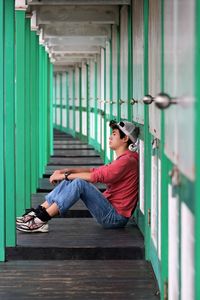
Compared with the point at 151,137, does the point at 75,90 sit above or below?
above

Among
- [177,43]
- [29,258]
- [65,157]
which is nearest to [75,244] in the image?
[29,258]

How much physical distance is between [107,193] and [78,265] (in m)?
1.23

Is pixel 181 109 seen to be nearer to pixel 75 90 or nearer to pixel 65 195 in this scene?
pixel 65 195

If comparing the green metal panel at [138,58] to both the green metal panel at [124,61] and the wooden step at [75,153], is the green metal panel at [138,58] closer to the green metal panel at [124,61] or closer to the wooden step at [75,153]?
the green metal panel at [124,61]

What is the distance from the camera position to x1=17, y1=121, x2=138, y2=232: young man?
22.9ft

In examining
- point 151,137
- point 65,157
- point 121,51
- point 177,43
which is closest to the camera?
point 177,43

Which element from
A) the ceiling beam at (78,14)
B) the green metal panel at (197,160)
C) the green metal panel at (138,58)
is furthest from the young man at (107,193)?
the green metal panel at (197,160)

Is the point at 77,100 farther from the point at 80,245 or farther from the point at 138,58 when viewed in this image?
the point at 80,245

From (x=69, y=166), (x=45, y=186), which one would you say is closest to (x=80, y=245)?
(x=45, y=186)

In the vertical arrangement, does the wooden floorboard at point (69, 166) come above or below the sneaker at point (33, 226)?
above

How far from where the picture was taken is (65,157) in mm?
17422

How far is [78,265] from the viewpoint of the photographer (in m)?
6.27

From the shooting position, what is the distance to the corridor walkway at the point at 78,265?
17.5ft

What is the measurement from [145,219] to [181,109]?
3590 millimetres
